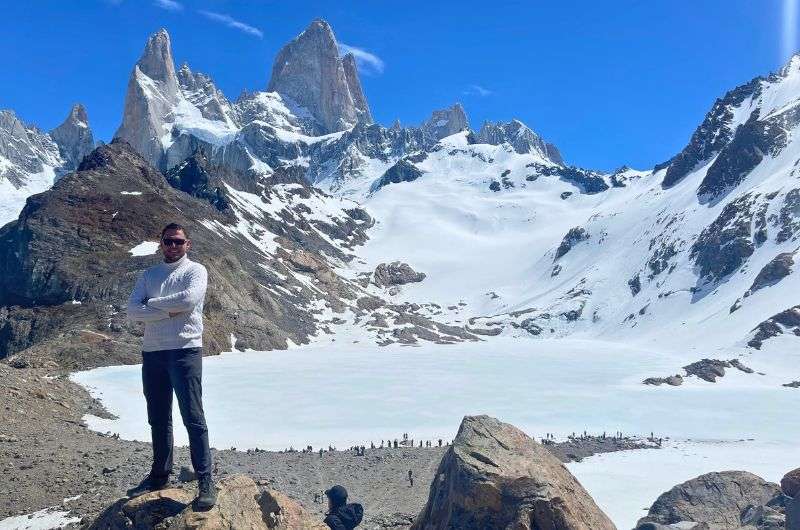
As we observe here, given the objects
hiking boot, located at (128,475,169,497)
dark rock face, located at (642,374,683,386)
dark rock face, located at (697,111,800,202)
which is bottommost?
hiking boot, located at (128,475,169,497)

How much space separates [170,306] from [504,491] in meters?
6.52

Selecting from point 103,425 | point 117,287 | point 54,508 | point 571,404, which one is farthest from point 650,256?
point 54,508

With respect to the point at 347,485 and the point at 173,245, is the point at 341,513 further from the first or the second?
the point at 347,485

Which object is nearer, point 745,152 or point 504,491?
point 504,491

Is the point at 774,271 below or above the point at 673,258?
below

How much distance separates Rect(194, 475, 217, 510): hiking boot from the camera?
23.8ft

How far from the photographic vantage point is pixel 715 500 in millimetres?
18359

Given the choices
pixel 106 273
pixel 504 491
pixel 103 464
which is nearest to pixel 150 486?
pixel 504 491

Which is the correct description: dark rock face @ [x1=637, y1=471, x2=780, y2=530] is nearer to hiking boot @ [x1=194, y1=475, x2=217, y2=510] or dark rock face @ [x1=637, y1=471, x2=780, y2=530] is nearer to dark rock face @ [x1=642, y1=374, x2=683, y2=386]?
hiking boot @ [x1=194, y1=475, x2=217, y2=510]

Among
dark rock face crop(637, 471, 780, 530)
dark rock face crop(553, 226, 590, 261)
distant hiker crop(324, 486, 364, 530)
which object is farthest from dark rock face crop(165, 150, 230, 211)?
distant hiker crop(324, 486, 364, 530)

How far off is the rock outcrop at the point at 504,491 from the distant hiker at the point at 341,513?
4.40ft

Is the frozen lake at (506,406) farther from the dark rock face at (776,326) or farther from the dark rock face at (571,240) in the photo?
the dark rock face at (571,240)

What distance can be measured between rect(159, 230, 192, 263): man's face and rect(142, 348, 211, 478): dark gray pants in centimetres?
119

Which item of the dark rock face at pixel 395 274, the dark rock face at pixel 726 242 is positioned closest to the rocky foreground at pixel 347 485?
the dark rock face at pixel 726 242
